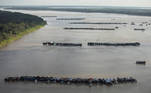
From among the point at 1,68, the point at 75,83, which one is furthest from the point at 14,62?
the point at 75,83

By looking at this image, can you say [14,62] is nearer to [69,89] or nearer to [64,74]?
[64,74]

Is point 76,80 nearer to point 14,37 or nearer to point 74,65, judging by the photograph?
point 74,65

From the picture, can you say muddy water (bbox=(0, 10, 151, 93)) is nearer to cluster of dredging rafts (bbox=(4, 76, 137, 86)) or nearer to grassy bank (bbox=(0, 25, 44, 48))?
cluster of dredging rafts (bbox=(4, 76, 137, 86))

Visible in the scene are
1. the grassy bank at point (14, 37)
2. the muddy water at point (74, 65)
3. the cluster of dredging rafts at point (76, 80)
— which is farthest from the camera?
the grassy bank at point (14, 37)

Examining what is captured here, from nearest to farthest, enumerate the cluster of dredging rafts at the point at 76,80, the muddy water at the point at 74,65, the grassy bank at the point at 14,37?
the muddy water at the point at 74,65, the cluster of dredging rafts at the point at 76,80, the grassy bank at the point at 14,37

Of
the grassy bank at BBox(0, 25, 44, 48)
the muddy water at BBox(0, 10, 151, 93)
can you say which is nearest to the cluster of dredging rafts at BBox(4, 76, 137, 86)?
the muddy water at BBox(0, 10, 151, 93)

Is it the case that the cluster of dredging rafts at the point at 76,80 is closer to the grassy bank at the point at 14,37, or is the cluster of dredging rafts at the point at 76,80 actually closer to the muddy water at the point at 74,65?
the muddy water at the point at 74,65

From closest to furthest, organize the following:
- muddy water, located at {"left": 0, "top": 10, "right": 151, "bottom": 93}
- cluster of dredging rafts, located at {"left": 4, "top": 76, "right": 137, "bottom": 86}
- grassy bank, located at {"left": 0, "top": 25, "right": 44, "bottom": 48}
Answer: muddy water, located at {"left": 0, "top": 10, "right": 151, "bottom": 93}
cluster of dredging rafts, located at {"left": 4, "top": 76, "right": 137, "bottom": 86}
grassy bank, located at {"left": 0, "top": 25, "right": 44, "bottom": 48}

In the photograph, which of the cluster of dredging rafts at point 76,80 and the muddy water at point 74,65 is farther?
the cluster of dredging rafts at point 76,80

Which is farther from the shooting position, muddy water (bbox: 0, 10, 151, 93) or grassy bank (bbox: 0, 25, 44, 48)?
grassy bank (bbox: 0, 25, 44, 48)

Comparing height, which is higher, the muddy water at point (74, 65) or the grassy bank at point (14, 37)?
the grassy bank at point (14, 37)

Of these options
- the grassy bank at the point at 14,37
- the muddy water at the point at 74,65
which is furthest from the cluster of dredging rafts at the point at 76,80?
the grassy bank at the point at 14,37
